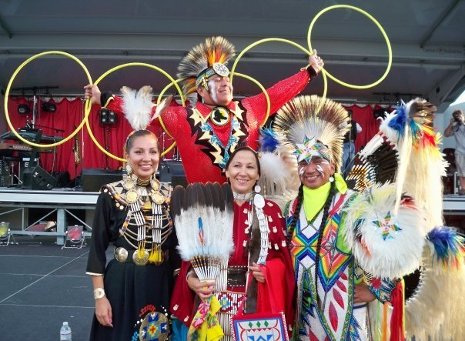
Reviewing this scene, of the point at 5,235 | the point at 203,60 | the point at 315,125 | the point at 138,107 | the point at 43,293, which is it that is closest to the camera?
the point at 315,125

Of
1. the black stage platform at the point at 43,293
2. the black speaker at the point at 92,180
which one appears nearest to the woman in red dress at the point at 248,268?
the black stage platform at the point at 43,293

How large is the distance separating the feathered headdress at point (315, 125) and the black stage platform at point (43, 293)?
2363mm

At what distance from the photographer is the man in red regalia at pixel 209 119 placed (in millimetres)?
3135

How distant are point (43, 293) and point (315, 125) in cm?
361

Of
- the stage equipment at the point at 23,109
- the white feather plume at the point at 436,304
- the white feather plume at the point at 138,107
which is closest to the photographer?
the white feather plume at the point at 436,304

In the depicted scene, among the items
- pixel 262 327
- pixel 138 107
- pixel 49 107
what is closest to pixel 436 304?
pixel 262 327

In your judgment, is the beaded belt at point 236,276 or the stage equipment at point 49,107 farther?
the stage equipment at point 49,107

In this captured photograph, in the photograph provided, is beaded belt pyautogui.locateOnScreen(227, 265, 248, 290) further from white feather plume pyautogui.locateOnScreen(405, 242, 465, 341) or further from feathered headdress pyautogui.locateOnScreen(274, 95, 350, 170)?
white feather plume pyautogui.locateOnScreen(405, 242, 465, 341)

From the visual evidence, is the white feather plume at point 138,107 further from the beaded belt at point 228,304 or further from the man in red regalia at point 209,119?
the beaded belt at point 228,304

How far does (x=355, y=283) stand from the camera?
2.30m

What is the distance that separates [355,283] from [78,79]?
Result: 34.3 feet

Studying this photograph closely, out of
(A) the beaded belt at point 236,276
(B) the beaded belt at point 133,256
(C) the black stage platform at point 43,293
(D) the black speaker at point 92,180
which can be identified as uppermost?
(D) the black speaker at point 92,180

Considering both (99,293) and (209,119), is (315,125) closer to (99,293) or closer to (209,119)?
(209,119)

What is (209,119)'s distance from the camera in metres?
3.19
